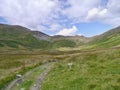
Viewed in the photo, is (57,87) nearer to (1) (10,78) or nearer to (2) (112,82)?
(2) (112,82)

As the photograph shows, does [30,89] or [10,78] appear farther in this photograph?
[10,78]

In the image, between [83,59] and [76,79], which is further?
[83,59]

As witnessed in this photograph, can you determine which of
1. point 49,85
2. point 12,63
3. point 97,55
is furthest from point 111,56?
point 49,85

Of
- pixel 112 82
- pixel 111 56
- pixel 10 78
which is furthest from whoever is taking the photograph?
pixel 111 56

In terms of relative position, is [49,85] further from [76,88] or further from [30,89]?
[76,88]

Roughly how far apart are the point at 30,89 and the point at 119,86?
10.7 metres

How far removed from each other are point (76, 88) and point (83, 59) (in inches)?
1675

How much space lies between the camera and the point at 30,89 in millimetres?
29688

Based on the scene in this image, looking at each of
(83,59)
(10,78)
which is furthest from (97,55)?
(10,78)

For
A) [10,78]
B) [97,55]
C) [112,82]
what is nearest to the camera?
[112,82]

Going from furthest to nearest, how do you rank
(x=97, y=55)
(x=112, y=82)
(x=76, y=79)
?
(x=97, y=55)
(x=76, y=79)
(x=112, y=82)

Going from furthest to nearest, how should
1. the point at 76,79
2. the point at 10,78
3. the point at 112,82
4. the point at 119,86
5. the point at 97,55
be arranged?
1. the point at 97,55
2. the point at 10,78
3. the point at 76,79
4. the point at 112,82
5. the point at 119,86

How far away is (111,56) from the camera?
62.2 metres

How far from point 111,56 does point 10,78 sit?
29.4 metres
